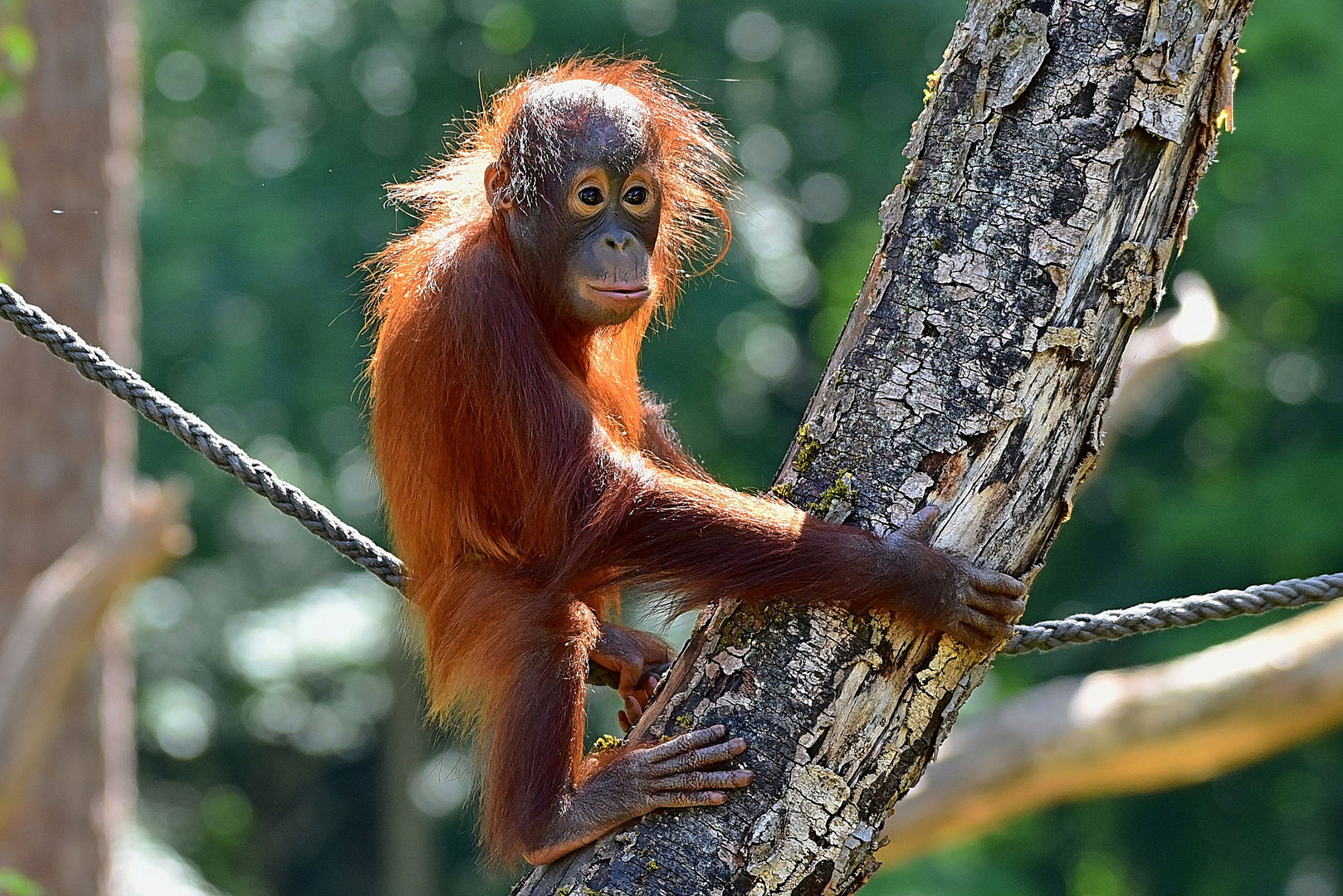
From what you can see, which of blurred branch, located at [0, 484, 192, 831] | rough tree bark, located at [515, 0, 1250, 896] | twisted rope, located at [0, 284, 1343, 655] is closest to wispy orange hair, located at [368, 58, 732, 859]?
twisted rope, located at [0, 284, 1343, 655]

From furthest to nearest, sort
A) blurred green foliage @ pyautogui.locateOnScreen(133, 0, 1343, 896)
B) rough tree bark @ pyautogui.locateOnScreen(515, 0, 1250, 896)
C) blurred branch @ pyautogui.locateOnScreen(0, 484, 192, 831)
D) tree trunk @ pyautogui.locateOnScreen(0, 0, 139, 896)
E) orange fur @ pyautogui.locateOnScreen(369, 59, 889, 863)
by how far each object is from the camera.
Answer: blurred green foliage @ pyautogui.locateOnScreen(133, 0, 1343, 896), tree trunk @ pyautogui.locateOnScreen(0, 0, 139, 896), blurred branch @ pyautogui.locateOnScreen(0, 484, 192, 831), orange fur @ pyautogui.locateOnScreen(369, 59, 889, 863), rough tree bark @ pyautogui.locateOnScreen(515, 0, 1250, 896)

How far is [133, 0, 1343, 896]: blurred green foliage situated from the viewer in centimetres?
1195

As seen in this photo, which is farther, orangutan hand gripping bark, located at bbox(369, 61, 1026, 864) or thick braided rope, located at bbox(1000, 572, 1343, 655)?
thick braided rope, located at bbox(1000, 572, 1343, 655)

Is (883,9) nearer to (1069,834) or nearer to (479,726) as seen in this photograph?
(1069,834)

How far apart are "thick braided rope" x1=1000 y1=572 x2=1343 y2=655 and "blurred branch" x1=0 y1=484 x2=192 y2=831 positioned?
4.31m

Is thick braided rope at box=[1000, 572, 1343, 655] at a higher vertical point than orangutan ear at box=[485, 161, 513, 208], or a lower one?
lower

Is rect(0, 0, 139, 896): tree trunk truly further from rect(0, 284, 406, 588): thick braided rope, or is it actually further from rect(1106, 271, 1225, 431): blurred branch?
rect(1106, 271, 1225, 431): blurred branch

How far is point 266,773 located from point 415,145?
11.2m

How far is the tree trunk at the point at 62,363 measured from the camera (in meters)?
7.30

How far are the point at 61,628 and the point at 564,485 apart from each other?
3.84 m

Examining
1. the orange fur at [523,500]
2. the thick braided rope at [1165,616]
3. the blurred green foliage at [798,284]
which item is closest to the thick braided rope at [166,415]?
the orange fur at [523,500]

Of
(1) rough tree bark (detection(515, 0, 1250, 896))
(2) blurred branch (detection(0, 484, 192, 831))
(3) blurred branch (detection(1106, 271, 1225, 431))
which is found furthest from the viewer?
(3) blurred branch (detection(1106, 271, 1225, 431))

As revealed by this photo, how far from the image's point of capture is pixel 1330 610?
6.57 meters

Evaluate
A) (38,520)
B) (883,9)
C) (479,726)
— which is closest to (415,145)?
(883,9)
